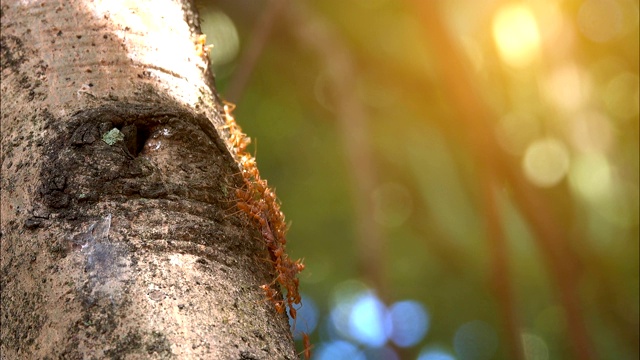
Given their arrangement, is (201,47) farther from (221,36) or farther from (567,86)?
(221,36)

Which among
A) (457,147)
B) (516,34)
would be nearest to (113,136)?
(516,34)

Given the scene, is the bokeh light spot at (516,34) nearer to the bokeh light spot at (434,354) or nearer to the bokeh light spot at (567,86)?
the bokeh light spot at (567,86)

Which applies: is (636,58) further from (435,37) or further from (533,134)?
(435,37)

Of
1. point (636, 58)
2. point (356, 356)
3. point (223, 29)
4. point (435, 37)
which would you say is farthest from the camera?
point (356, 356)

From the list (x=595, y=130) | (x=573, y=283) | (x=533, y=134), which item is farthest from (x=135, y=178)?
(x=533, y=134)

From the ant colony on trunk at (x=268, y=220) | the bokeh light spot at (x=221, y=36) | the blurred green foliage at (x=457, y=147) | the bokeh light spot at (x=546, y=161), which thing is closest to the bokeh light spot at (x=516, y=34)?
the blurred green foliage at (x=457, y=147)
